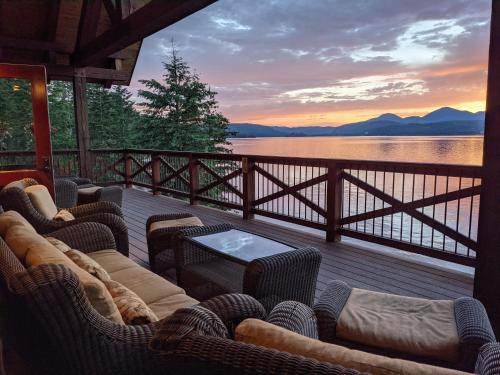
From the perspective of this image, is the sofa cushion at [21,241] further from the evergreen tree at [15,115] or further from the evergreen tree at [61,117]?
the evergreen tree at [61,117]

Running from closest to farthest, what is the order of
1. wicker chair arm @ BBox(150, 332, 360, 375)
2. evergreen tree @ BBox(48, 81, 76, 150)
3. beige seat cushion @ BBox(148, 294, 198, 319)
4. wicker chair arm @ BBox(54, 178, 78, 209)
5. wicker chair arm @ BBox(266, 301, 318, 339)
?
wicker chair arm @ BBox(150, 332, 360, 375) < wicker chair arm @ BBox(266, 301, 318, 339) < beige seat cushion @ BBox(148, 294, 198, 319) < wicker chair arm @ BBox(54, 178, 78, 209) < evergreen tree @ BBox(48, 81, 76, 150)

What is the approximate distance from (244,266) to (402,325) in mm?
1111

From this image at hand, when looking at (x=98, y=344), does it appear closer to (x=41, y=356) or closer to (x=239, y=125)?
(x=41, y=356)

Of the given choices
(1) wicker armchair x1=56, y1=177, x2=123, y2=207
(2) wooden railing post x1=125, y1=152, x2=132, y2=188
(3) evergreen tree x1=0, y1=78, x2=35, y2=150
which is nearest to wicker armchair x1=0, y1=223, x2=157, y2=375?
(3) evergreen tree x1=0, y1=78, x2=35, y2=150

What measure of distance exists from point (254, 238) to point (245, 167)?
2.74 meters

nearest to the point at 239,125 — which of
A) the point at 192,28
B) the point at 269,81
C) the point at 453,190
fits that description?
the point at 269,81

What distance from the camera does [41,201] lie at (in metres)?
3.19

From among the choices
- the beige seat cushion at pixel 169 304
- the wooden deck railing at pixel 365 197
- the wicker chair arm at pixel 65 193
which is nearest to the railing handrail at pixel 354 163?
the wooden deck railing at pixel 365 197

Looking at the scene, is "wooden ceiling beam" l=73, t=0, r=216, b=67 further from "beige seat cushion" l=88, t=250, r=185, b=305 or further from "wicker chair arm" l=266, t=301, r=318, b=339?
"wicker chair arm" l=266, t=301, r=318, b=339

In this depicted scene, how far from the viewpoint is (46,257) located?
4.96ft

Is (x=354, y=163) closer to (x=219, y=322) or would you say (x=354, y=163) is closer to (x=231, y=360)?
(x=219, y=322)

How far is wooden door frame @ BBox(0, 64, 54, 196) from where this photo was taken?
4.36 m

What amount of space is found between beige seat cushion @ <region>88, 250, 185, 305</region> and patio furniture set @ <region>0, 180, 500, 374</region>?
12mm

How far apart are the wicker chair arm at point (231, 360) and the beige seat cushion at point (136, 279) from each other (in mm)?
1218
